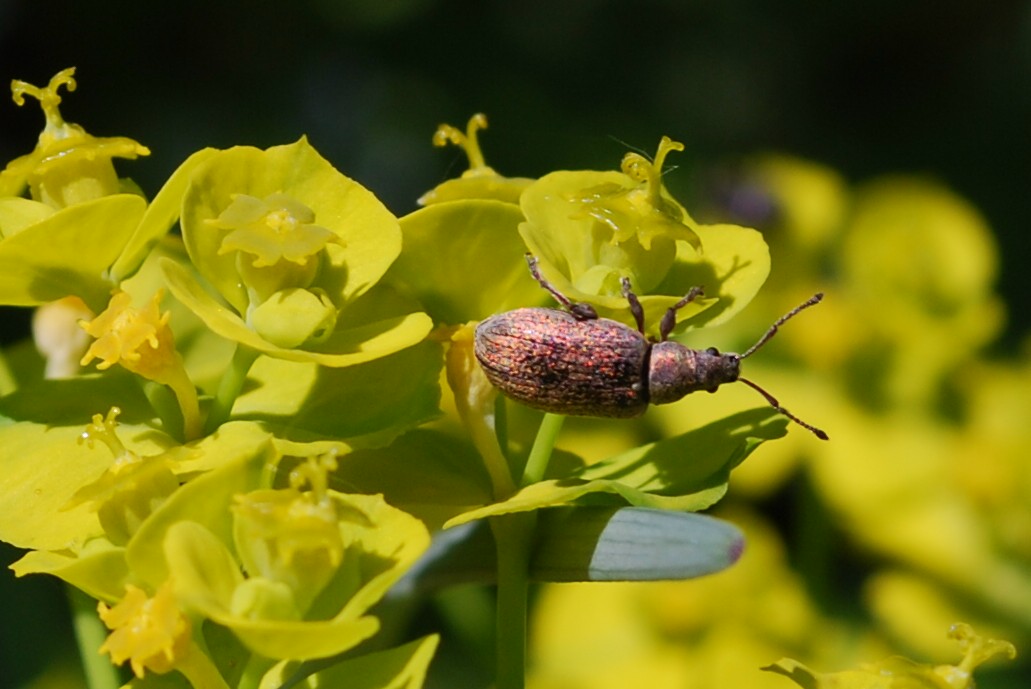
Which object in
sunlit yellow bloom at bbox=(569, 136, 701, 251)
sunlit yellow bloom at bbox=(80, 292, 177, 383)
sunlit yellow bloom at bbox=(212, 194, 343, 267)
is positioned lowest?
sunlit yellow bloom at bbox=(80, 292, 177, 383)

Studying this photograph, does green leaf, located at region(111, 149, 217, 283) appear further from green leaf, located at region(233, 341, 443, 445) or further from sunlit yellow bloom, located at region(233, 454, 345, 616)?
sunlit yellow bloom, located at region(233, 454, 345, 616)

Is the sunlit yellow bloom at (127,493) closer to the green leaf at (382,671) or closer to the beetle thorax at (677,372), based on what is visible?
the green leaf at (382,671)

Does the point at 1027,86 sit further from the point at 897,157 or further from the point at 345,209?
the point at 345,209

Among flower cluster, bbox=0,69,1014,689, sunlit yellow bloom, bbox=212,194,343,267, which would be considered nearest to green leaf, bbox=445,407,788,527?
flower cluster, bbox=0,69,1014,689

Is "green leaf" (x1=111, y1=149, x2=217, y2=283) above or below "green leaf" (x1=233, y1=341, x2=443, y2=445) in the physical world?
above

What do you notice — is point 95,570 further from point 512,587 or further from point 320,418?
point 512,587

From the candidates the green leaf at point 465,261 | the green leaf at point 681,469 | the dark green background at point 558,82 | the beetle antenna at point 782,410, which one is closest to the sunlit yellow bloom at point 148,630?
the green leaf at point 681,469

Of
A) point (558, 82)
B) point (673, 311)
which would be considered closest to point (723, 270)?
point (673, 311)
